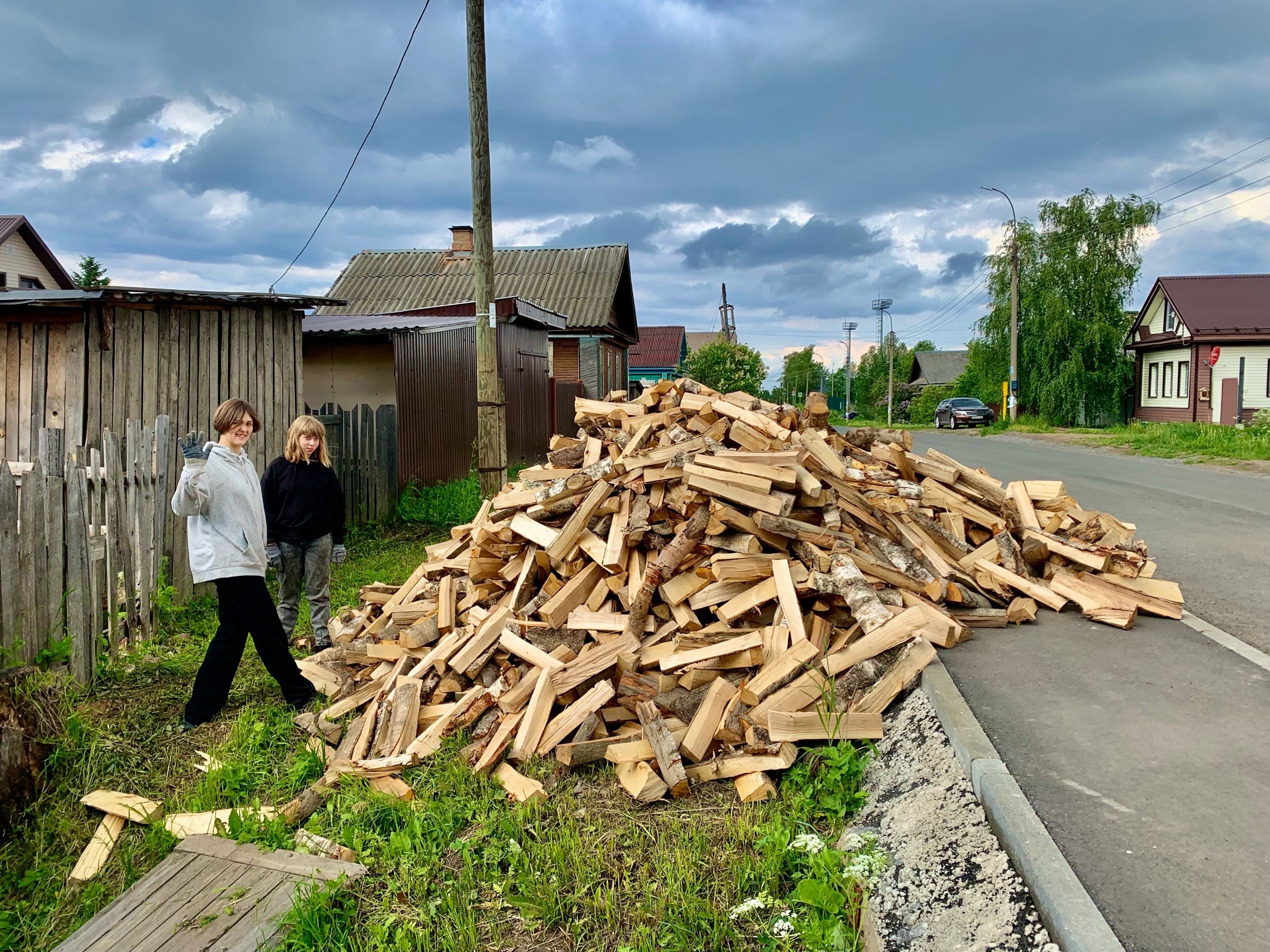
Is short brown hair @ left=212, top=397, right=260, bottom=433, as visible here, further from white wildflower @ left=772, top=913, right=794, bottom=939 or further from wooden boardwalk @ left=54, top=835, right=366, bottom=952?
white wildflower @ left=772, top=913, right=794, bottom=939

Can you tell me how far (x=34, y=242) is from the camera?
123ft

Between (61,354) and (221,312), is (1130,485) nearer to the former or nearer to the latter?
(221,312)

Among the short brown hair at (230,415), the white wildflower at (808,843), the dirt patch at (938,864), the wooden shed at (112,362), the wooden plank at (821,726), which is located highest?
the wooden shed at (112,362)

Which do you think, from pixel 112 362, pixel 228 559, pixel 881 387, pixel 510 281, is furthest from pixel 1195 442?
pixel 881 387

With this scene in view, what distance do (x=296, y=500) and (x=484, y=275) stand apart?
4.83 meters

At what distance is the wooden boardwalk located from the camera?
3273 mm

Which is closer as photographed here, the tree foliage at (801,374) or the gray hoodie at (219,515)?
the gray hoodie at (219,515)

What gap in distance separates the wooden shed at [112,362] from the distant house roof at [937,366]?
80.3m

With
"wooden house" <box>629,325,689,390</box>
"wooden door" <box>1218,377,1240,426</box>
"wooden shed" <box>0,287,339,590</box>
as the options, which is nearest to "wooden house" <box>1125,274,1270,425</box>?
"wooden door" <box>1218,377,1240,426</box>

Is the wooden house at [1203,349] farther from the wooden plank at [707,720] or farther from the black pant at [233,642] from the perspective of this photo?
the black pant at [233,642]

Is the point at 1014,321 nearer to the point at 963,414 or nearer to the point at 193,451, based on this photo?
the point at 963,414

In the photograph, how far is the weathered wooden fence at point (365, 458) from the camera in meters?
11.5

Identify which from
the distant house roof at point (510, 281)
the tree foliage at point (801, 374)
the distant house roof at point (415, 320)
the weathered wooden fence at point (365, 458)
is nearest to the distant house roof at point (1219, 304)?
the distant house roof at point (510, 281)

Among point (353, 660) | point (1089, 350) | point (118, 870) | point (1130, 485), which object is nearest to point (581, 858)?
point (118, 870)
